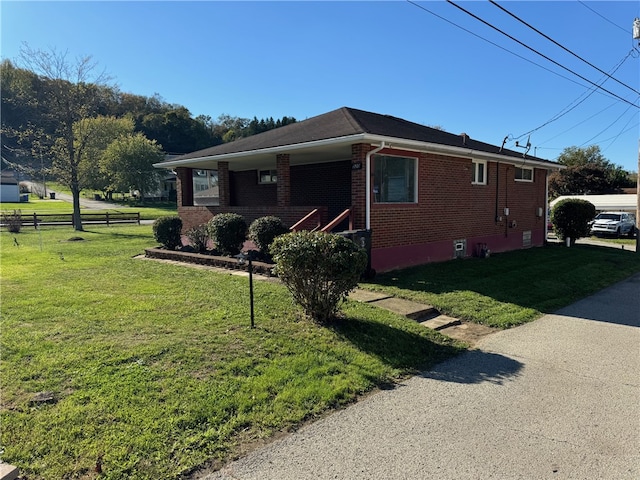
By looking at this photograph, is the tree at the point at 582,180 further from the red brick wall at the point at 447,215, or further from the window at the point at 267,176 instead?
the window at the point at 267,176

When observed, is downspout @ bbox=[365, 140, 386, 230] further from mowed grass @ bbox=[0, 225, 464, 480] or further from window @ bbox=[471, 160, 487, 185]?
window @ bbox=[471, 160, 487, 185]

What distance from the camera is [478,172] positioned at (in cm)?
1301

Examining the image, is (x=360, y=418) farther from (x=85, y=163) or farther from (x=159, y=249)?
(x=85, y=163)

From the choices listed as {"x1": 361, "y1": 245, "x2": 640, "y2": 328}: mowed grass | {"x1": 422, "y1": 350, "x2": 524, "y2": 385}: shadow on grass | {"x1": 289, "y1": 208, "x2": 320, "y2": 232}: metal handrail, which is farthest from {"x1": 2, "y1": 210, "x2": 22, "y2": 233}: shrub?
{"x1": 422, "y1": 350, "x2": 524, "y2": 385}: shadow on grass

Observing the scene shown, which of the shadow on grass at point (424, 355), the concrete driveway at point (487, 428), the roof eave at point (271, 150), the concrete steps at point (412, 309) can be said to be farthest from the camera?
the roof eave at point (271, 150)

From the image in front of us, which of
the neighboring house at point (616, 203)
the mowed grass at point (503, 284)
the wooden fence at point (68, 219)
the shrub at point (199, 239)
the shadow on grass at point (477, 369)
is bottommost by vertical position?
the shadow on grass at point (477, 369)

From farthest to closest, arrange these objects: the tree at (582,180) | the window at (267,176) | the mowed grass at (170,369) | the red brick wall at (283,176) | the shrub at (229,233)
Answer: the tree at (582,180) → the window at (267,176) → the red brick wall at (283,176) → the shrub at (229,233) → the mowed grass at (170,369)

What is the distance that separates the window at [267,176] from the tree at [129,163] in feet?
120

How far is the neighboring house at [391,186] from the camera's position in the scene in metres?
9.52

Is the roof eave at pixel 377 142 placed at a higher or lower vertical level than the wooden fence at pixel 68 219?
higher

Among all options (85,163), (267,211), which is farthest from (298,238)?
(85,163)

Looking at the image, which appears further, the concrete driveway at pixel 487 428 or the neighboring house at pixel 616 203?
the neighboring house at pixel 616 203

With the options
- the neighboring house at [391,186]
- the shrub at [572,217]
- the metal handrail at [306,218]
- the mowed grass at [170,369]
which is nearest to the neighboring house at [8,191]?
the neighboring house at [391,186]

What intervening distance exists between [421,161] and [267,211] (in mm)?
4307
